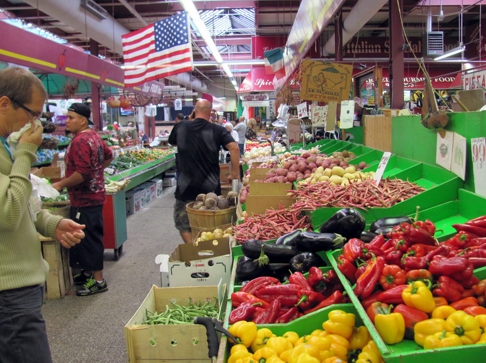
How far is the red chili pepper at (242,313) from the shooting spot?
217cm

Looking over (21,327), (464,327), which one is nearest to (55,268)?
(21,327)

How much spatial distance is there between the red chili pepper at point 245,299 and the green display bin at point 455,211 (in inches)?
50.6

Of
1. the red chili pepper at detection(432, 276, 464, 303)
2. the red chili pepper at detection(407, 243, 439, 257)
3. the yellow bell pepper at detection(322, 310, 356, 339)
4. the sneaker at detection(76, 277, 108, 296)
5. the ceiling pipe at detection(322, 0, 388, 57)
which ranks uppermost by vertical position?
the ceiling pipe at detection(322, 0, 388, 57)

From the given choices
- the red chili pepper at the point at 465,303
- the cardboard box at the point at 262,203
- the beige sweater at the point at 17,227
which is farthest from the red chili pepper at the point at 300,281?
the cardboard box at the point at 262,203

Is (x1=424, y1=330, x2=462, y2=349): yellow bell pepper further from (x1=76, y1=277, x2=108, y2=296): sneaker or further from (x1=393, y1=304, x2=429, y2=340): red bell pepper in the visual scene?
(x1=76, y1=277, x2=108, y2=296): sneaker

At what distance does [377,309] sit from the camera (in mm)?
1794

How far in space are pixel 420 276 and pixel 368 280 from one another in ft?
0.73

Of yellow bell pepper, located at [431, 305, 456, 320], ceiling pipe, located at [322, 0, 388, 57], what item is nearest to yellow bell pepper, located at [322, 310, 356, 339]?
yellow bell pepper, located at [431, 305, 456, 320]

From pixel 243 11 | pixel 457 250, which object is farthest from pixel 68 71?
pixel 457 250

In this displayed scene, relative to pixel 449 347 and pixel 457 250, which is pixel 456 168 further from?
pixel 449 347

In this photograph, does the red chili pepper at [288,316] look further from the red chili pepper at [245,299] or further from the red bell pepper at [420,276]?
the red bell pepper at [420,276]

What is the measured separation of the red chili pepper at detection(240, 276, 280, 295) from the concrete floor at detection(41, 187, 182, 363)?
1635 mm

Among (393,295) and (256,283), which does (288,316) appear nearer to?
(256,283)

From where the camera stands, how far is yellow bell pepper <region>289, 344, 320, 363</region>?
179cm
